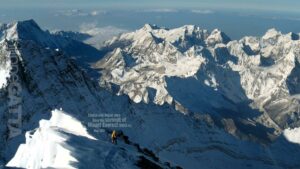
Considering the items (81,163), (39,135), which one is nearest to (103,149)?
(81,163)

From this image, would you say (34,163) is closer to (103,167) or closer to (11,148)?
(103,167)

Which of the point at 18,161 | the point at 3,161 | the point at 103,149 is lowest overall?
the point at 3,161

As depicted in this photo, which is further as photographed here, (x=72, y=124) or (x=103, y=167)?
(x=72, y=124)

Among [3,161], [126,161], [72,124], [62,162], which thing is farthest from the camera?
[3,161]

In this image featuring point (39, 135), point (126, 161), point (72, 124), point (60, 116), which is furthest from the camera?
point (60, 116)

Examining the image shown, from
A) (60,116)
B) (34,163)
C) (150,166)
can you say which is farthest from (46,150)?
(60,116)

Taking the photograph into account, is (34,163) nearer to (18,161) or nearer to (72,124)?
(18,161)

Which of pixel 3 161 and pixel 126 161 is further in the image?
pixel 3 161

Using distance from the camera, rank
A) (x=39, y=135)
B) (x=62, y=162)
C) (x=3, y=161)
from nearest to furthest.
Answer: (x=62, y=162)
(x=39, y=135)
(x=3, y=161)

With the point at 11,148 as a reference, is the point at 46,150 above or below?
above
